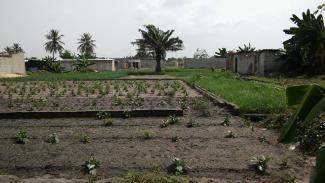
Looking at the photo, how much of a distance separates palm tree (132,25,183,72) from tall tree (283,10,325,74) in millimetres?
19315

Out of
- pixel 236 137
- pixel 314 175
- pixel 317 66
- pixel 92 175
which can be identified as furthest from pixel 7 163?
pixel 317 66

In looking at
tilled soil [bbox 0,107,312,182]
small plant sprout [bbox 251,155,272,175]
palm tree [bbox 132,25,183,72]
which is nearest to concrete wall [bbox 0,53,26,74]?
palm tree [bbox 132,25,183,72]

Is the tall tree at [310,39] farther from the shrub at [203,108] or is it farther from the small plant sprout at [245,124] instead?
the small plant sprout at [245,124]

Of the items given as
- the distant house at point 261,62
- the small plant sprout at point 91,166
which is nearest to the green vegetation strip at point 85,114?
the small plant sprout at point 91,166

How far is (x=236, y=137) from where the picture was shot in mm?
8188

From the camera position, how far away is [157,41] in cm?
4703

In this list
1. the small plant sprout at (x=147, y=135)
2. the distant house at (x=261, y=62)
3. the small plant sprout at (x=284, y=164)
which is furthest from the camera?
the distant house at (x=261, y=62)

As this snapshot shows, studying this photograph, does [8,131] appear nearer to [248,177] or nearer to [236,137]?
[236,137]

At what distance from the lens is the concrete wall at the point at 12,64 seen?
4659cm

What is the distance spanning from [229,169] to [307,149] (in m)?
1.92

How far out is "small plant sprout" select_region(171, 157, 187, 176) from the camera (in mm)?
5672

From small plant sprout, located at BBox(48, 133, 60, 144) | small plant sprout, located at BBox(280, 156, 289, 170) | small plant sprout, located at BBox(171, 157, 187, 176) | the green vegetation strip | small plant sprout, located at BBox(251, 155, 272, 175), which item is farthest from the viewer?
the green vegetation strip

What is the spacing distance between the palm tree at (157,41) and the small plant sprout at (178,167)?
4152cm

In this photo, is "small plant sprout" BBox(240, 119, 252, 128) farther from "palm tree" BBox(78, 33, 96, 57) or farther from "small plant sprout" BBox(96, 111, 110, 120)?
"palm tree" BBox(78, 33, 96, 57)
